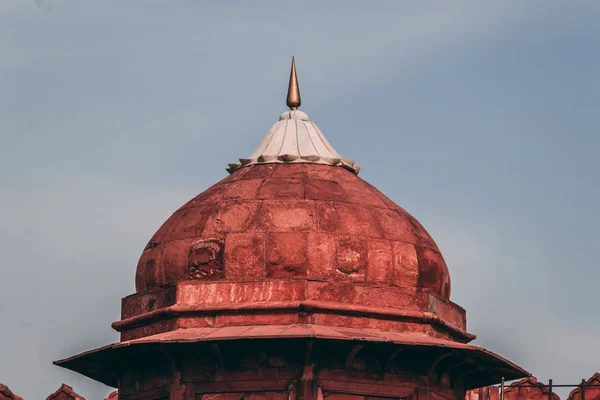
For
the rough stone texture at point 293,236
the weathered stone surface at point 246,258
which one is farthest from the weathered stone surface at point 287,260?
the weathered stone surface at point 246,258

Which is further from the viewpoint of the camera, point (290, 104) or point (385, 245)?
point (290, 104)

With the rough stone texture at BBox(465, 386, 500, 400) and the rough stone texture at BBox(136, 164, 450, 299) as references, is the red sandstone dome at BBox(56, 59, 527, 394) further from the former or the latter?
the rough stone texture at BBox(465, 386, 500, 400)

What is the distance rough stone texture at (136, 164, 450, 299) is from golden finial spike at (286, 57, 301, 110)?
1799 mm

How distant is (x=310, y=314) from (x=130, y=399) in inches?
142

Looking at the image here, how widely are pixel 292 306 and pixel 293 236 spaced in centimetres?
129

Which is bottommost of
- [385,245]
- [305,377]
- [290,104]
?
[305,377]

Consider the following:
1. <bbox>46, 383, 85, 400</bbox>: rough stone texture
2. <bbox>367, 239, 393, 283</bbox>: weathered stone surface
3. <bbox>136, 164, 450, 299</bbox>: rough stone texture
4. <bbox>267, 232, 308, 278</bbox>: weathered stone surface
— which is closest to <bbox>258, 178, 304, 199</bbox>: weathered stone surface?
<bbox>136, 164, 450, 299</bbox>: rough stone texture

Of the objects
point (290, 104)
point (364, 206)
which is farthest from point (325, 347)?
point (290, 104)

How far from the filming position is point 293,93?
4259 cm

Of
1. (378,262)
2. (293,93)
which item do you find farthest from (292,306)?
(293,93)

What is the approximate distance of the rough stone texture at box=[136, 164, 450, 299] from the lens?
3922 cm

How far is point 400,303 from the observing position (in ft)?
130

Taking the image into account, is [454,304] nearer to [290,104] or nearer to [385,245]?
[385,245]

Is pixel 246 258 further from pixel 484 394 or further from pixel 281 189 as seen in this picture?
pixel 484 394
